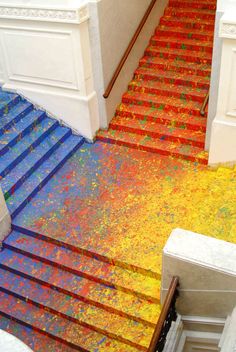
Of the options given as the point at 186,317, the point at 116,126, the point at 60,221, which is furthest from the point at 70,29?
the point at 186,317

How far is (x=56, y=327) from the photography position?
15.4ft

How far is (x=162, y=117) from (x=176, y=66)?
3.40 ft

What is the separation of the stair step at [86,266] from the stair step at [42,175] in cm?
41

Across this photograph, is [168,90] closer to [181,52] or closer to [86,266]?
[181,52]

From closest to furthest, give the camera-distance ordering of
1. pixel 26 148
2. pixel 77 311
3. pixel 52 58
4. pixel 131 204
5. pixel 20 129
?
pixel 77 311
pixel 131 204
pixel 52 58
pixel 26 148
pixel 20 129

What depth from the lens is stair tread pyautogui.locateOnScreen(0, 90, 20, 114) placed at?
625 centimetres

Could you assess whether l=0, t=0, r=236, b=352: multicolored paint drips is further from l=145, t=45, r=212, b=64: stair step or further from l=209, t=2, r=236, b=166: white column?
l=209, t=2, r=236, b=166: white column

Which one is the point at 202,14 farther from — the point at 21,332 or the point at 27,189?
the point at 21,332

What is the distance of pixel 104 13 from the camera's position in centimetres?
559

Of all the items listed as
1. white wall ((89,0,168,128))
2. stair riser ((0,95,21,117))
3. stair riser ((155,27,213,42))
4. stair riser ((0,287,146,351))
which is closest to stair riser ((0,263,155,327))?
stair riser ((0,287,146,351))

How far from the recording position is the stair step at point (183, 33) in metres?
6.80

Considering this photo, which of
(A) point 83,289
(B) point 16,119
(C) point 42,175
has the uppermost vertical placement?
(B) point 16,119

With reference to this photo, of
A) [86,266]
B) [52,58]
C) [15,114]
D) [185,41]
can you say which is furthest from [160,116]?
[86,266]

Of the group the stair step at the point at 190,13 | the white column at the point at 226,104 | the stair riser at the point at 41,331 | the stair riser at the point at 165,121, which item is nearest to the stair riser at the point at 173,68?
the stair riser at the point at 165,121
